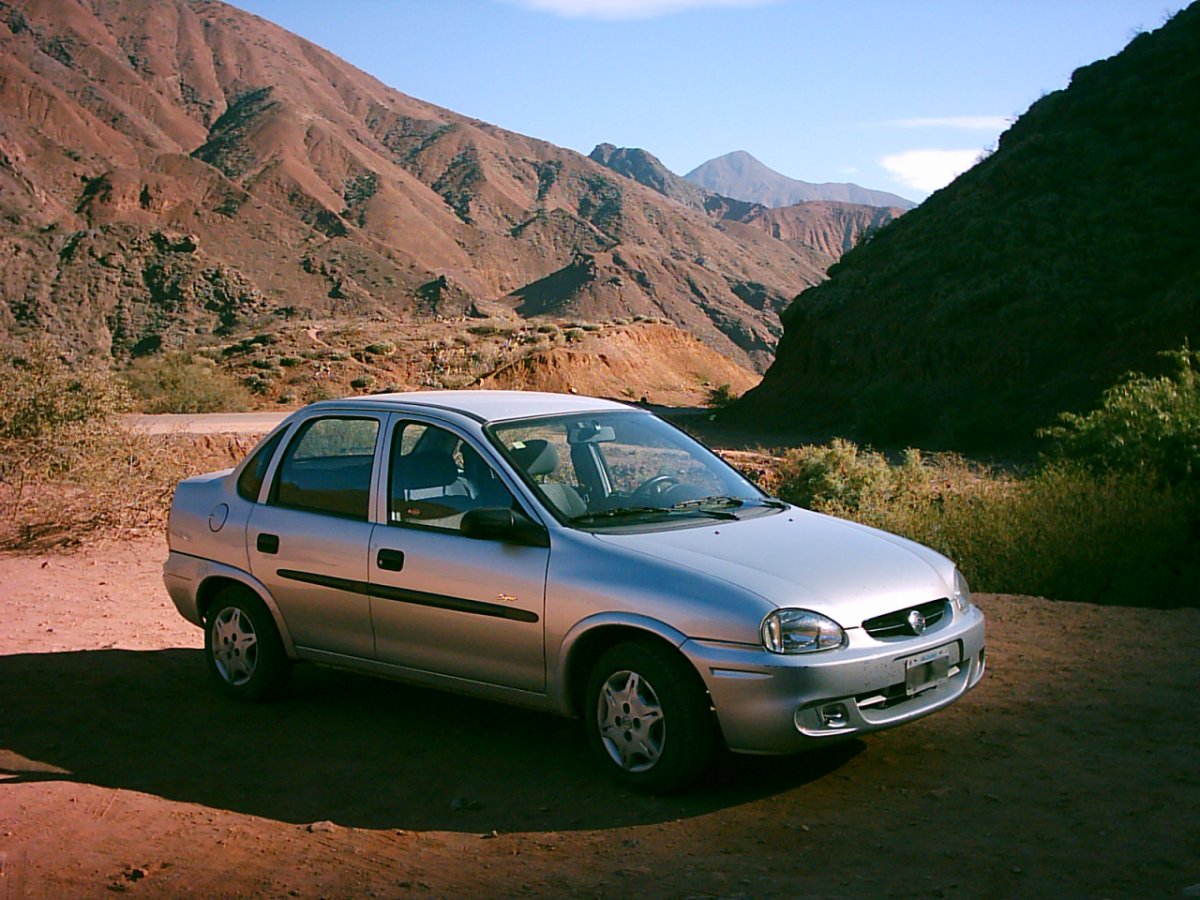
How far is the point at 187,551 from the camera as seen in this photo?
23.4 feet

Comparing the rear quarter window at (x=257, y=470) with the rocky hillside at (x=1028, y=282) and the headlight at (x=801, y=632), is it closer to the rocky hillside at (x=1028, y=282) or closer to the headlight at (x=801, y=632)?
the headlight at (x=801, y=632)

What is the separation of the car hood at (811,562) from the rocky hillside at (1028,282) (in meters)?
21.2

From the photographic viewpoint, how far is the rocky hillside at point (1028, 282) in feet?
89.0

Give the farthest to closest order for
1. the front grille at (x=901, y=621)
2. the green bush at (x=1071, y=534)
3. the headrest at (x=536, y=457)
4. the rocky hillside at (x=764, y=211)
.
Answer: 1. the rocky hillside at (x=764, y=211)
2. the green bush at (x=1071, y=534)
3. the headrest at (x=536, y=457)
4. the front grille at (x=901, y=621)

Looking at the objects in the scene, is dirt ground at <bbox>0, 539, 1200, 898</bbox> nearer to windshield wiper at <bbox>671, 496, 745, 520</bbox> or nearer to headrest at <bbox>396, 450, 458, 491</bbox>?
windshield wiper at <bbox>671, 496, 745, 520</bbox>

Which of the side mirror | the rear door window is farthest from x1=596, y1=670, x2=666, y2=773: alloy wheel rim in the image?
the rear door window

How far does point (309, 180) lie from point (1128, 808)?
9205 cm

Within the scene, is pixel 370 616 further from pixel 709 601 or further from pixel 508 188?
pixel 508 188

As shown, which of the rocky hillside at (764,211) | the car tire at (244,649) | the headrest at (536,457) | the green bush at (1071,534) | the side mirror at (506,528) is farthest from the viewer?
the rocky hillside at (764,211)

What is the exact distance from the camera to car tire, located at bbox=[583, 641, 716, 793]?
514 centimetres

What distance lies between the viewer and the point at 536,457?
6.11 m

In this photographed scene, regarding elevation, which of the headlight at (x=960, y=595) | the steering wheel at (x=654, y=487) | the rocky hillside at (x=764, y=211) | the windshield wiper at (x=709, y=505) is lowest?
the headlight at (x=960, y=595)

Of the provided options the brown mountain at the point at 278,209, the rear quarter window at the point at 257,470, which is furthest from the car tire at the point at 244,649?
the brown mountain at the point at 278,209

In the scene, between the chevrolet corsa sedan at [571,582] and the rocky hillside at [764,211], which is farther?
the rocky hillside at [764,211]
